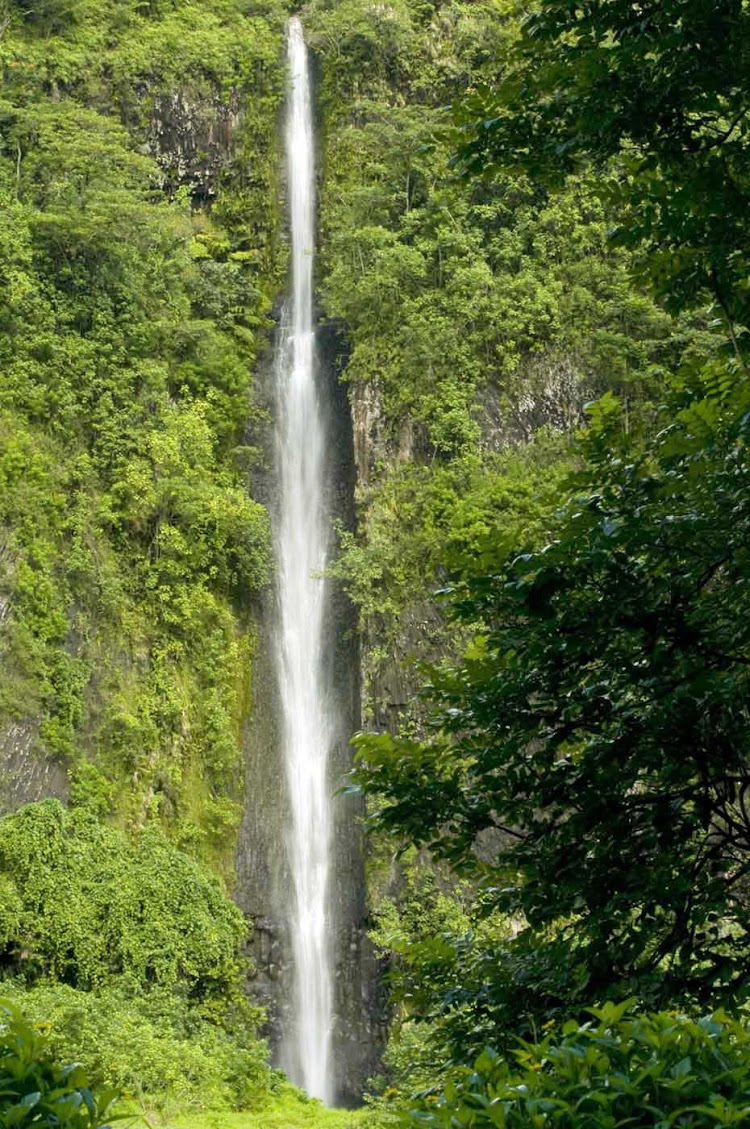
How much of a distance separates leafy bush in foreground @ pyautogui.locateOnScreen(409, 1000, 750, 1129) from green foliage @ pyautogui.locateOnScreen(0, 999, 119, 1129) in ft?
2.40

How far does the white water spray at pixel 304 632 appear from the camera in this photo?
1686cm

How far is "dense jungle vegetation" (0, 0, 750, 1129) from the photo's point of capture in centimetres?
446

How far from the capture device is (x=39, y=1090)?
7.97 ft

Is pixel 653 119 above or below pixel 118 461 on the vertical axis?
below

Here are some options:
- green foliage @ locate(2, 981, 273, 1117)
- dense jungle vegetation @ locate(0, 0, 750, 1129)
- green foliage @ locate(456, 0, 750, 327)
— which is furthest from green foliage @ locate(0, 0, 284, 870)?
green foliage @ locate(456, 0, 750, 327)

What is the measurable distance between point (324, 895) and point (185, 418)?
8341mm

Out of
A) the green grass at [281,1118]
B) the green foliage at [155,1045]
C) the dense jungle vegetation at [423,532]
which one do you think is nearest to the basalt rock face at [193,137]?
the dense jungle vegetation at [423,532]

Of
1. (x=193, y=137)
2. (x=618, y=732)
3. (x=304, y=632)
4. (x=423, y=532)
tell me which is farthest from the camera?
(x=193, y=137)

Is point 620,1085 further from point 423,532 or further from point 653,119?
point 423,532

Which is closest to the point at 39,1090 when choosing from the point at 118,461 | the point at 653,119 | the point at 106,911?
the point at 653,119

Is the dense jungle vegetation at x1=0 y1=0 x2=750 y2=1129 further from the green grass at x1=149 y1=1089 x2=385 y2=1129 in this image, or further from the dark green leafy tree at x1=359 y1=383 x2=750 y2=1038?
the green grass at x1=149 y1=1089 x2=385 y2=1129

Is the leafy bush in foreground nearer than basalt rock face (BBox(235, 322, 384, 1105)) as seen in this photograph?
Yes

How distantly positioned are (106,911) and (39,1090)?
13.5 metres

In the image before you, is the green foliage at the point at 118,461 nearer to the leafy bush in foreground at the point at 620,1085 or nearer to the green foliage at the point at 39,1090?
the green foliage at the point at 39,1090
